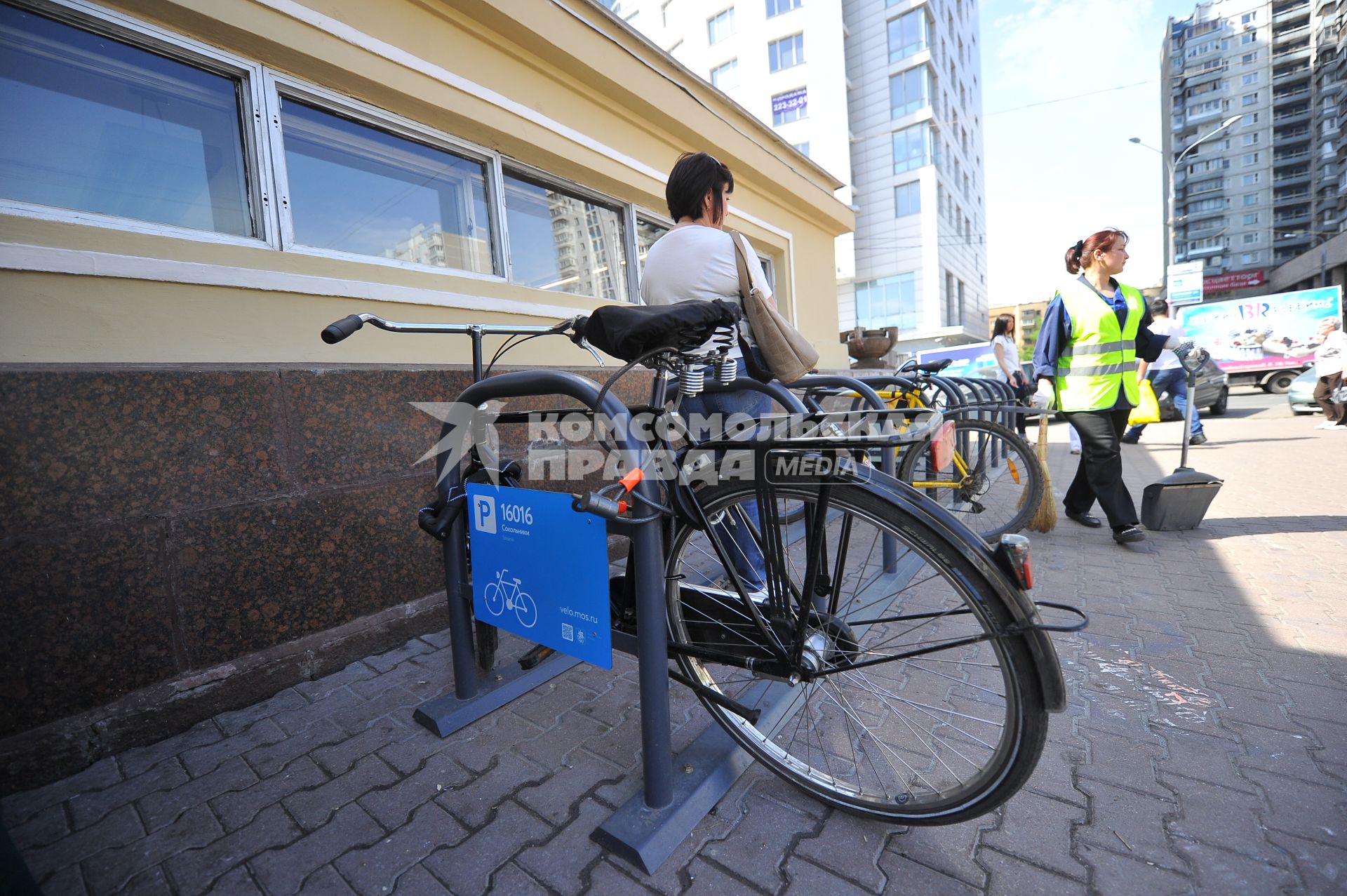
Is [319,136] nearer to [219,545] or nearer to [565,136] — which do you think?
[565,136]

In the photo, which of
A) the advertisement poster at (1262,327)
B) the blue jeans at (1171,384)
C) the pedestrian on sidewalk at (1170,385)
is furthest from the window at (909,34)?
the blue jeans at (1171,384)

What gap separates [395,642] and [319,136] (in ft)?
8.27

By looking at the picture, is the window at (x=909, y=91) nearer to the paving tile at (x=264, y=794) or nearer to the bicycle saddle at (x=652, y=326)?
the bicycle saddle at (x=652, y=326)

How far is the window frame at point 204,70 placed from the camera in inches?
83.0

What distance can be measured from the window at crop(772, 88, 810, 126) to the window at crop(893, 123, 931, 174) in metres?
4.62

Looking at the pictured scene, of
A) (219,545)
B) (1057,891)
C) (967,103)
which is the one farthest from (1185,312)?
(967,103)

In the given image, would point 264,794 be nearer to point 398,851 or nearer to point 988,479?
point 398,851

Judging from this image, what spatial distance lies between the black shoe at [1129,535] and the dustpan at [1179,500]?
39cm

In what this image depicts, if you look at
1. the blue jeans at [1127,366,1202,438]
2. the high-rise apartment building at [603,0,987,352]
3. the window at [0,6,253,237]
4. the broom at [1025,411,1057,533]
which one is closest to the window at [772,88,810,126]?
the high-rise apartment building at [603,0,987,352]

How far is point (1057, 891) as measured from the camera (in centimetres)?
129

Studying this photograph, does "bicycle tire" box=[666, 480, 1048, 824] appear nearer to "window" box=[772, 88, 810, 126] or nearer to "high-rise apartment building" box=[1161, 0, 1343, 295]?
"window" box=[772, 88, 810, 126]

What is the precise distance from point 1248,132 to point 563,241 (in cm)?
9020

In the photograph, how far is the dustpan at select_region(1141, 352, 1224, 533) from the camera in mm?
3727

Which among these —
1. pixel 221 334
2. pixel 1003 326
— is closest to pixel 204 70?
pixel 221 334
